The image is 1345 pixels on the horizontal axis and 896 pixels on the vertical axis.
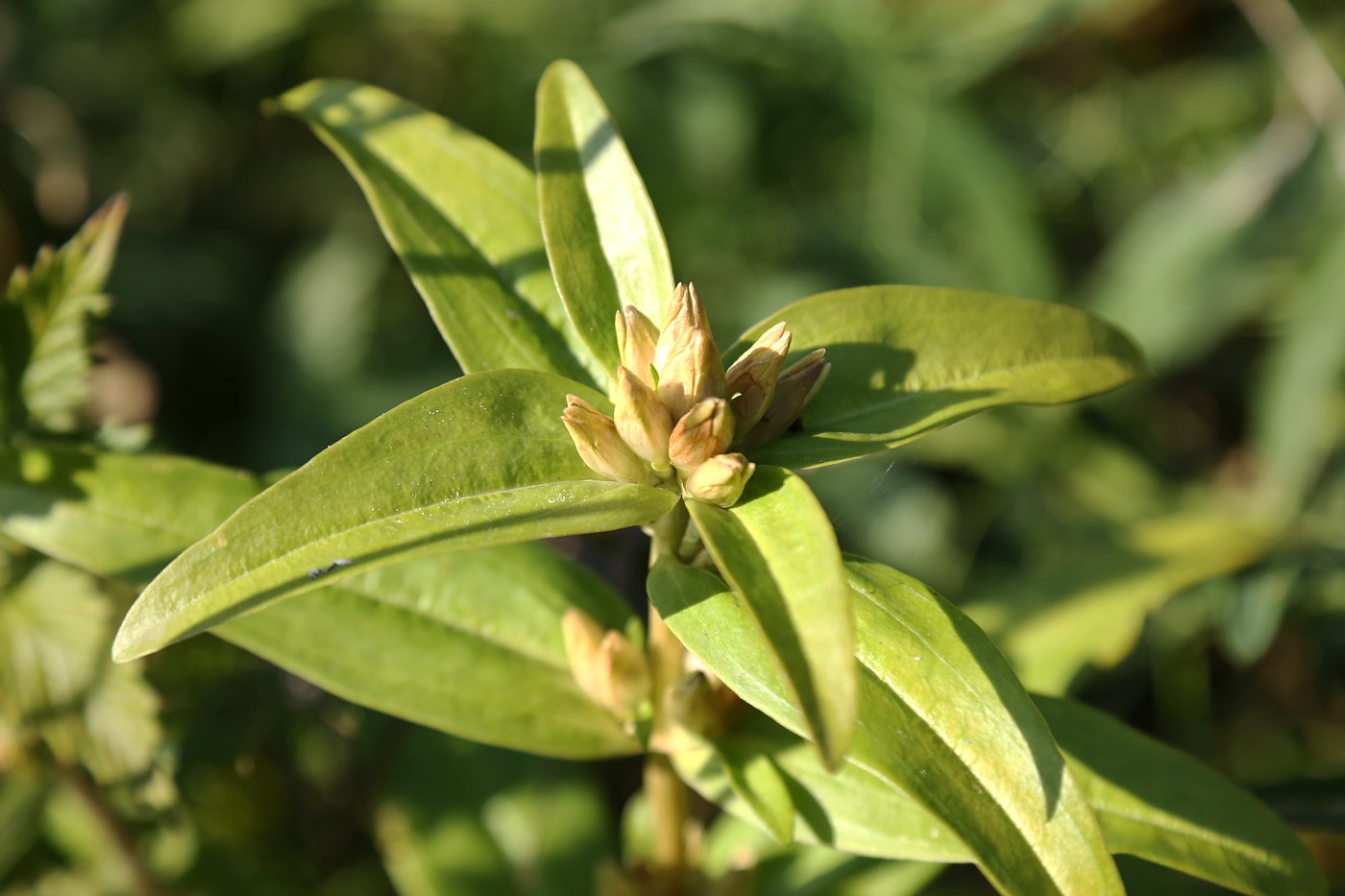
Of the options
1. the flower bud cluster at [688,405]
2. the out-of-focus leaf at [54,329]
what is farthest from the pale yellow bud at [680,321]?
the out-of-focus leaf at [54,329]

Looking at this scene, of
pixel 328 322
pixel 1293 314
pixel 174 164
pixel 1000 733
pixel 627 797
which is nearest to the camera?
pixel 1000 733

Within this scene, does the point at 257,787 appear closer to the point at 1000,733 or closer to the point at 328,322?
the point at 328,322

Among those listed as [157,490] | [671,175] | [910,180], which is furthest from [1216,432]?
[157,490]

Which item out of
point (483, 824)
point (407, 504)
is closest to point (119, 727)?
point (483, 824)

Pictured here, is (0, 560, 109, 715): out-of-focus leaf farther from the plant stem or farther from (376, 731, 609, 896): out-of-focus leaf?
the plant stem

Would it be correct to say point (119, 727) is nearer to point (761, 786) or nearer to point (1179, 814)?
point (761, 786)
